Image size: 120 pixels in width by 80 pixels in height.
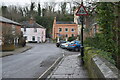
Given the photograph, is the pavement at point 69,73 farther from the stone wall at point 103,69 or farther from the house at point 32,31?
the house at point 32,31

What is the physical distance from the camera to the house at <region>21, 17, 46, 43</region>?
66250 mm

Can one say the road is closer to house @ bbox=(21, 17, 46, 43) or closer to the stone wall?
the stone wall

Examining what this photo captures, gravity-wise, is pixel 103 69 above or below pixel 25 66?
above

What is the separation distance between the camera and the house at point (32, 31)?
6625 cm

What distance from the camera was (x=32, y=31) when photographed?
66.9 m

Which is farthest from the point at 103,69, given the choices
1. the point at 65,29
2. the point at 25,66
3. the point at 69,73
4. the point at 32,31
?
the point at 65,29

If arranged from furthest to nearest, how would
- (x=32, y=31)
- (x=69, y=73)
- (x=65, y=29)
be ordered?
(x=65, y=29)
(x=32, y=31)
(x=69, y=73)

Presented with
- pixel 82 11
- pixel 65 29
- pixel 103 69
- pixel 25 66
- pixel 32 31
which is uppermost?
pixel 65 29

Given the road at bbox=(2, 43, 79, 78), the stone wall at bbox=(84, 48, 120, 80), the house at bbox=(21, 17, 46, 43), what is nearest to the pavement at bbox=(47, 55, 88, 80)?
the road at bbox=(2, 43, 79, 78)

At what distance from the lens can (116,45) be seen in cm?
552

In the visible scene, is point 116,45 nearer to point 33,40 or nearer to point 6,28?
point 6,28

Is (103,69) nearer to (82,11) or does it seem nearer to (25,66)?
(82,11)

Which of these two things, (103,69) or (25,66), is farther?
(25,66)

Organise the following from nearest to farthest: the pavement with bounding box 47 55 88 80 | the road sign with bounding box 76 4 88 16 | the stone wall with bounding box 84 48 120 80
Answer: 1. the stone wall with bounding box 84 48 120 80
2. the pavement with bounding box 47 55 88 80
3. the road sign with bounding box 76 4 88 16
